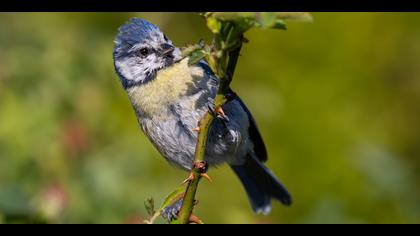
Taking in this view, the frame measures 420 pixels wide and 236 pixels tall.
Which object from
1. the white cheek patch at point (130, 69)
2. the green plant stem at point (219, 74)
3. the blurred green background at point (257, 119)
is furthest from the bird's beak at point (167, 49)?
the green plant stem at point (219, 74)

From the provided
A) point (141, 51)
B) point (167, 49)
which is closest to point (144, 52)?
point (141, 51)

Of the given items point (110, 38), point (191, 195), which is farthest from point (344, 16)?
point (191, 195)

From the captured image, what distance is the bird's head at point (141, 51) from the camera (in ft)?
10.8

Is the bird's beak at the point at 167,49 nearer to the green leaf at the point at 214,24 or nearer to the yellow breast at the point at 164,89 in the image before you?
the yellow breast at the point at 164,89

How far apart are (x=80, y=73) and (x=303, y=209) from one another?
5.20 feet

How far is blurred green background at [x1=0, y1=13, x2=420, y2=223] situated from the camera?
13.0ft

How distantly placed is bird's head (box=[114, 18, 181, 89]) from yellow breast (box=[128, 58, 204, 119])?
4 cm

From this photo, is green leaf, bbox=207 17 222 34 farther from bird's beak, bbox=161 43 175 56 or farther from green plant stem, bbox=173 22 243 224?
bird's beak, bbox=161 43 175 56

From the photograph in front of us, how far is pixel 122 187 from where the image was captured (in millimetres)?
3957

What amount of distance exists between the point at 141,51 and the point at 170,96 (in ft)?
0.86

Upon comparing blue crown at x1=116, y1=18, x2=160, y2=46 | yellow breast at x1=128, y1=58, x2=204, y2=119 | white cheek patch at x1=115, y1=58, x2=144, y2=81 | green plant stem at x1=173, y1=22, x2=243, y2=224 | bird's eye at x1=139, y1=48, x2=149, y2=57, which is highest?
blue crown at x1=116, y1=18, x2=160, y2=46

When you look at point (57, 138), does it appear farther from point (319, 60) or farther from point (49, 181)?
point (319, 60)

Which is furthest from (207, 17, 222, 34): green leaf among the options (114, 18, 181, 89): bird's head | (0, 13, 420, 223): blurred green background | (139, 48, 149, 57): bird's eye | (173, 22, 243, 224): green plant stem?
(139, 48, 149, 57): bird's eye

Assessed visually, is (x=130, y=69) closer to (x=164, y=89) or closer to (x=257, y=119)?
(x=164, y=89)
